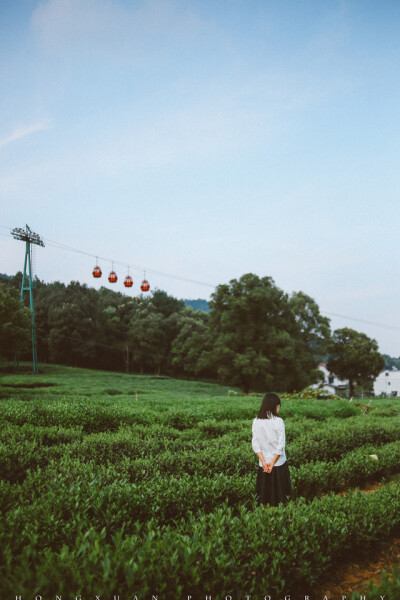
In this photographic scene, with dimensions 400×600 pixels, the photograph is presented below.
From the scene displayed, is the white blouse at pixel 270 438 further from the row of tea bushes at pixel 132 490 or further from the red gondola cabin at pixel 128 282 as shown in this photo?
the red gondola cabin at pixel 128 282

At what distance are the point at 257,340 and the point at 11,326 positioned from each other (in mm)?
22961

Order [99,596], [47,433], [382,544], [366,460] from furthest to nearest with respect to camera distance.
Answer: [47,433] → [366,460] → [382,544] → [99,596]

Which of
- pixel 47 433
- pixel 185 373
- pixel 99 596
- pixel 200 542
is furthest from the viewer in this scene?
pixel 185 373

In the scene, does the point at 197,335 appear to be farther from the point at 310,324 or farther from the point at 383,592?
the point at 383,592

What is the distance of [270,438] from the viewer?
18.0 feet

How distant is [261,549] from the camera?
12.3 feet

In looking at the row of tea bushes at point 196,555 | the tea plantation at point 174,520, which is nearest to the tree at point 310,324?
the tea plantation at point 174,520

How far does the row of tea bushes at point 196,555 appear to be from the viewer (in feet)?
9.44

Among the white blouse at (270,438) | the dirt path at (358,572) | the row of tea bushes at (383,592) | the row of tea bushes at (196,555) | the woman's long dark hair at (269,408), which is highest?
the woman's long dark hair at (269,408)

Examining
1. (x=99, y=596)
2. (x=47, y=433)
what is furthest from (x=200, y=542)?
(x=47, y=433)

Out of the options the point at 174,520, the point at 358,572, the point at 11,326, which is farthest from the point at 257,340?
the point at 174,520

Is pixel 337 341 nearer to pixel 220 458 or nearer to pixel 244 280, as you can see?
pixel 244 280

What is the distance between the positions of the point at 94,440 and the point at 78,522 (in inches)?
173

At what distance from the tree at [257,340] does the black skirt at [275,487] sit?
93.1 ft
